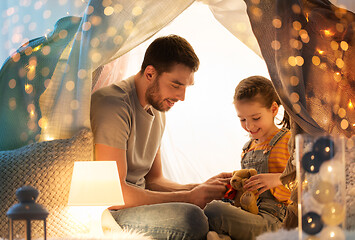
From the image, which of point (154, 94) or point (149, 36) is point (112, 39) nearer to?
point (149, 36)

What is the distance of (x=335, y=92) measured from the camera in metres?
2.03

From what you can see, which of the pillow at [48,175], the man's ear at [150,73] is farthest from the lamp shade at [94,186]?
the man's ear at [150,73]

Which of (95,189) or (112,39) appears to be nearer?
(95,189)

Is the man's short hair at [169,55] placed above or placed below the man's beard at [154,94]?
above

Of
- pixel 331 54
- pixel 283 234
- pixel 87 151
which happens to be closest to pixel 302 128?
pixel 331 54

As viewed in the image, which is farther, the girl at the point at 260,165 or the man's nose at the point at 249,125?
the man's nose at the point at 249,125

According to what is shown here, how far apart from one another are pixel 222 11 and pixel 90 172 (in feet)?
3.48

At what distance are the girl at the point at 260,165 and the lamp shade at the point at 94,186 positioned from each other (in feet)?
1.72

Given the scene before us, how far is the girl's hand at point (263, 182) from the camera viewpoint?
7.68 ft

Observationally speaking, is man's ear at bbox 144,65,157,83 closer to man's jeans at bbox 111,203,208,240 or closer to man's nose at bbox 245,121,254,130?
man's nose at bbox 245,121,254,130

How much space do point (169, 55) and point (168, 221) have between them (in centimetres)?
85

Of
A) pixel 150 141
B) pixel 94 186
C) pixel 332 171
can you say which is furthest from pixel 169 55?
pixel 332 171

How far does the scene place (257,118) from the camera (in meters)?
2.60

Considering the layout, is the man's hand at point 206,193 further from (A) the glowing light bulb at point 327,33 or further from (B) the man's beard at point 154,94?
(A) the glowing light bulb at point 327,33
